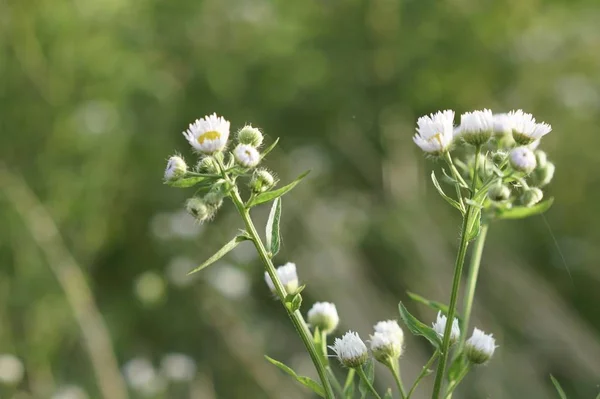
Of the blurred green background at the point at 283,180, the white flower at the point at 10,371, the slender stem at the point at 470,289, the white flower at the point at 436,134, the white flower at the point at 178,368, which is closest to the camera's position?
the slender stem at the point at 470,289

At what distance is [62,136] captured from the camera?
103 inches

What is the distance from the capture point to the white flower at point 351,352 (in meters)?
0.85

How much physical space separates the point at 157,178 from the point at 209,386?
0.90 m

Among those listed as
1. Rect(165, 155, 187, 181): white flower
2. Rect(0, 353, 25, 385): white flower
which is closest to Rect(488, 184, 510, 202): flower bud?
Rect(165, 155, 187, 181): white flower

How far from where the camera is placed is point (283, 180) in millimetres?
3184

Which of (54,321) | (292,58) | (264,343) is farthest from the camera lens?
(292,58)

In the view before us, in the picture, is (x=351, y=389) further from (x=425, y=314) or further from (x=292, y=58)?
(x=292, y=58)

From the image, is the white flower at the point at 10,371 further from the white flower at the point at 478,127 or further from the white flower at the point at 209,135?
the white flower at the point at 478,127

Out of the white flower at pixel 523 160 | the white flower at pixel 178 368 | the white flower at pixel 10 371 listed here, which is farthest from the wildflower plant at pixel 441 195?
the white flower at pixel 178 368

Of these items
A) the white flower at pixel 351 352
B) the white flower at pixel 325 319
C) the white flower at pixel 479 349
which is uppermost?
the white flower at pixel 325 319

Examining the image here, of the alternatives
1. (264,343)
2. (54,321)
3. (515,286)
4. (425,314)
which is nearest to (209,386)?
(264,343)

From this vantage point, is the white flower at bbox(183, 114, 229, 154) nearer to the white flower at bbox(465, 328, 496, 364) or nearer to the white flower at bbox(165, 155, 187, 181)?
the white flower at bbox(165, 155, 187, 181)

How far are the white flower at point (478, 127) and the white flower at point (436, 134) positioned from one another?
2 cm

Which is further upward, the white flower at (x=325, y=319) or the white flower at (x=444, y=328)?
the white flower at (x=325, y=319)
